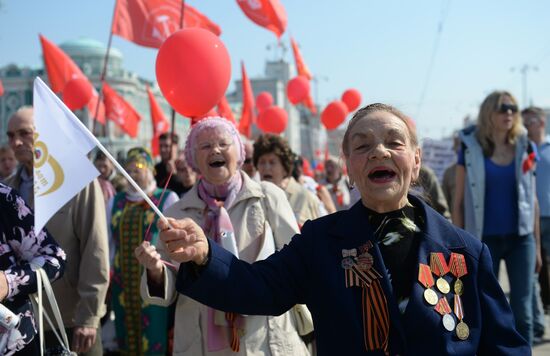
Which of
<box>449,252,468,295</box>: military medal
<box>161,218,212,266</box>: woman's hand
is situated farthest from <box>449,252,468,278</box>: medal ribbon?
<box>161,218,212,266</box>: woman's hand

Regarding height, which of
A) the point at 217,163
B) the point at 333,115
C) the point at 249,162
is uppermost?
the point at 333,115

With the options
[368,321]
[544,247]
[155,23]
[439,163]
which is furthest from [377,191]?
[439,163]

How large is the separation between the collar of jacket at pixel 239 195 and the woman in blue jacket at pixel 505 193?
197 centimetres

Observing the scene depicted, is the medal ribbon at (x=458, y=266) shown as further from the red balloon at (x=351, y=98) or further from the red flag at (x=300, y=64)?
the red balloon at (x=351, y=98)

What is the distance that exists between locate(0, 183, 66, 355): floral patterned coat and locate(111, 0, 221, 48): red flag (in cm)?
564

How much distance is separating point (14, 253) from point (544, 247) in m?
5.39

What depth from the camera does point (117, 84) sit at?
3201 inches

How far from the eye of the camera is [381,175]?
2.23 meters

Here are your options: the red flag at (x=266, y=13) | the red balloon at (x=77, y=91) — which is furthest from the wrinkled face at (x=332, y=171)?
the red balloon at (x=77, y=91)

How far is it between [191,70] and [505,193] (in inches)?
94.6

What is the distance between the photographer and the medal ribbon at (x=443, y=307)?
6.91 feet

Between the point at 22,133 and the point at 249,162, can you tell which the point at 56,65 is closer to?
the point at 249,162

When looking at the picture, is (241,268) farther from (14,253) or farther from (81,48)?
(81,48)

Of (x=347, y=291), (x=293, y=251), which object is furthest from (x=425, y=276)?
(x=293, y=251)
